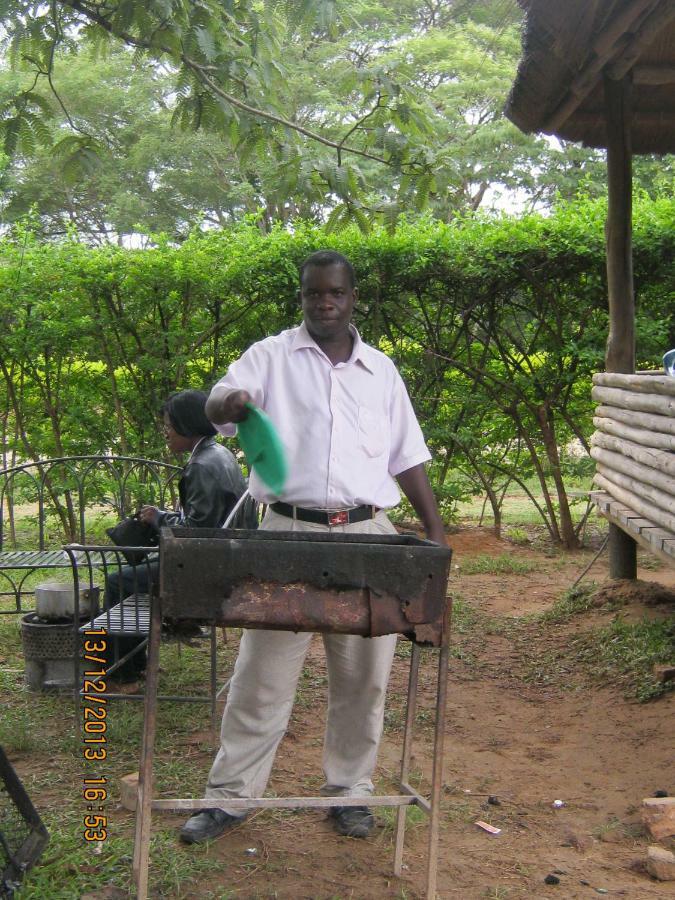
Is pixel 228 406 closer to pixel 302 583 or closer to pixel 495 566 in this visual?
pixel 302 583

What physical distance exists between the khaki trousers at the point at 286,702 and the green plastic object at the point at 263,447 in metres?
0.23

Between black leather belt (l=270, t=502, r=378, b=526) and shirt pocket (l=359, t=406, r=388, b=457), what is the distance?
205mm

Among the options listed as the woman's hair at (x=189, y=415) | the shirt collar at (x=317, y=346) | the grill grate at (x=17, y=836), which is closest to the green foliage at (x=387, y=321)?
the woman's hair at (x=189, y=415)

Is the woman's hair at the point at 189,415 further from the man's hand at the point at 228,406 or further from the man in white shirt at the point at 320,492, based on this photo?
the man's hand at the point at 228,406

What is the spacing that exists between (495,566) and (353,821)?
4.80m

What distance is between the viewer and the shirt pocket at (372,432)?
11.1ft

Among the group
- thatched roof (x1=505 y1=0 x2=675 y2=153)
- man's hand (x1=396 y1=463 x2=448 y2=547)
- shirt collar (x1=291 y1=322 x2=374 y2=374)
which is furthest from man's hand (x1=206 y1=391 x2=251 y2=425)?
thatched roof (x1=505 y1=0 x2=675 y2=153)

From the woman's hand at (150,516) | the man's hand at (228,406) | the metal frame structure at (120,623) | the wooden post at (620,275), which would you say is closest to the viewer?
the man's hand at (228,406)

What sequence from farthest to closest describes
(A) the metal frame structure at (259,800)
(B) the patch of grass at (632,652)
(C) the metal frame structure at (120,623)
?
(B) the patch of grass at (632,652) < (C) the metal frame structure at (120,623) < (A) the metal frame structure at (259,800)

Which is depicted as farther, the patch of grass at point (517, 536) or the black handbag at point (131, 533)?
the patch of grass at point (517, 536)

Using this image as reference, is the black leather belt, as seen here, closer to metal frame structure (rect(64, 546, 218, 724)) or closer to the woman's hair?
metal frame structure (rect(64, 546, 218, 724))

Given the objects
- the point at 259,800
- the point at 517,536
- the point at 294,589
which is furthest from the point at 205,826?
the point at 517,536

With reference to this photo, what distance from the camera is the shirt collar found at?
344cm

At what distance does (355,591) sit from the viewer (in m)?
2.81
